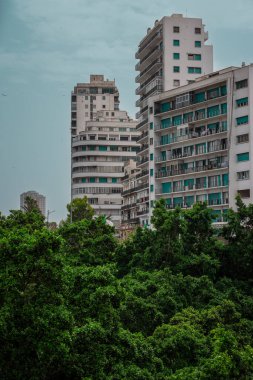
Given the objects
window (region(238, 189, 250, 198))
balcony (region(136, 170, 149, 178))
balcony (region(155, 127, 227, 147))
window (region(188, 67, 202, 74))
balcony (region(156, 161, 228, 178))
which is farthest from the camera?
window (region(188, 67, 202, 74))

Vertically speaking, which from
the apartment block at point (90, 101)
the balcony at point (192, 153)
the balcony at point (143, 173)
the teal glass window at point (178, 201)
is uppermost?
the apartment block at point (90, 101)

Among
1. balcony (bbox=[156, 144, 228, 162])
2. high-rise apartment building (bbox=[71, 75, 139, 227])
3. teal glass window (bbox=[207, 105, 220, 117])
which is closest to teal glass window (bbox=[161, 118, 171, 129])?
balcony (bbox=[156, 144, 228, 162])

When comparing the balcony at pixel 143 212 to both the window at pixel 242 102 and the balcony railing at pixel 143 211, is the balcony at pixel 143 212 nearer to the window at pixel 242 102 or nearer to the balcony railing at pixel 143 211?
the balcony railing at pixel 143 211

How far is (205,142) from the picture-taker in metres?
71.2

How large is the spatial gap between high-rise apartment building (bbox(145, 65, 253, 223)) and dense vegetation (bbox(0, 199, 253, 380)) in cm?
1747

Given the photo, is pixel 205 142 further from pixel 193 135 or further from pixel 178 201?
pixel 178 201

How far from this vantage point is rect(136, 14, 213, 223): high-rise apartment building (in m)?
84.6

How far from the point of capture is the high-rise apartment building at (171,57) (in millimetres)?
84562

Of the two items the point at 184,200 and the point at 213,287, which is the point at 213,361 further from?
the point at 184,200

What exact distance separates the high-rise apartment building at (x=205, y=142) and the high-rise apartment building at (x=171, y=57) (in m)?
5.10

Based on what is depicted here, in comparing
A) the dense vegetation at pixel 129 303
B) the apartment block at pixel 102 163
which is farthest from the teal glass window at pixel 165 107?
the apartment block at pixel 102 163

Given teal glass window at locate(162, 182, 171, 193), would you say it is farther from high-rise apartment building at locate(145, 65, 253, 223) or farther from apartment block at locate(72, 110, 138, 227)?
apartment block at locate(72, 110, 138, 227)

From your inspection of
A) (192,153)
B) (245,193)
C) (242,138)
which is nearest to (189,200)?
(192,153)

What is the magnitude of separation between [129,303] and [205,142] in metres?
37.9
